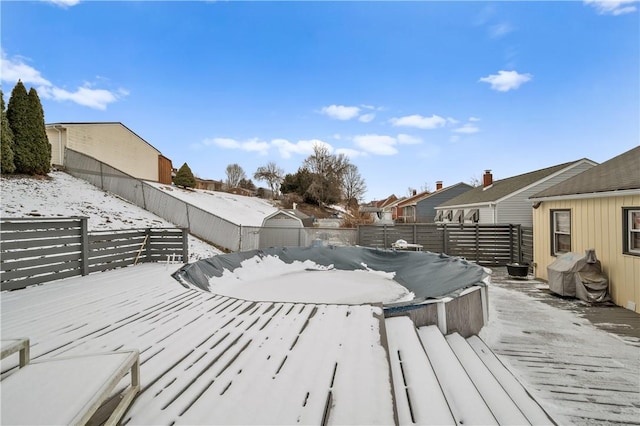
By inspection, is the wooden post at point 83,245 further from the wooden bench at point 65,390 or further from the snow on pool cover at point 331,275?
the wooden bench at point 65,390

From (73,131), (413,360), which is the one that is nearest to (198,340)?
(413,360)

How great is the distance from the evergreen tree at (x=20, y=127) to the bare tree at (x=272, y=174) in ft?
80.0

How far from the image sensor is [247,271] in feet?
→ 18.8

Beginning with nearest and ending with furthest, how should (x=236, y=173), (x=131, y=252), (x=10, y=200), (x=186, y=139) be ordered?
(x=131, y=252) < (x=10, y=200) < (x=186, y=139) < (x=236, y=173)

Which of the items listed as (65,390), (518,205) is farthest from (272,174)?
(65,390)

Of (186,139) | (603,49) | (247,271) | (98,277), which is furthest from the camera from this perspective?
(186,139)

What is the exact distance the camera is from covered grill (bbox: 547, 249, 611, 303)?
4.13 meters

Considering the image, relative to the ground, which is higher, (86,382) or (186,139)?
(186,139)

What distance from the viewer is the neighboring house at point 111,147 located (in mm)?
11766

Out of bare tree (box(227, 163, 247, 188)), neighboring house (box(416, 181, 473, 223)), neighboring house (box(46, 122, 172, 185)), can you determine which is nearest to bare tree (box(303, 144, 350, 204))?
neighboring house (box(416, 181, 473, 223))

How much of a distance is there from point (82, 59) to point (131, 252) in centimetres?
977

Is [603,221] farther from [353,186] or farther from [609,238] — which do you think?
[353,186]

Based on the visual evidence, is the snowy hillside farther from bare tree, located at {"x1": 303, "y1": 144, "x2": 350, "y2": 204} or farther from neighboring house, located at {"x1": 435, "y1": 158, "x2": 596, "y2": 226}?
bare tree, located at {"x1": 303, "y1": 144, "x2": 350, "y2": 204}

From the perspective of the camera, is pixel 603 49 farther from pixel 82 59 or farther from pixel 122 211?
pixel 82 59
